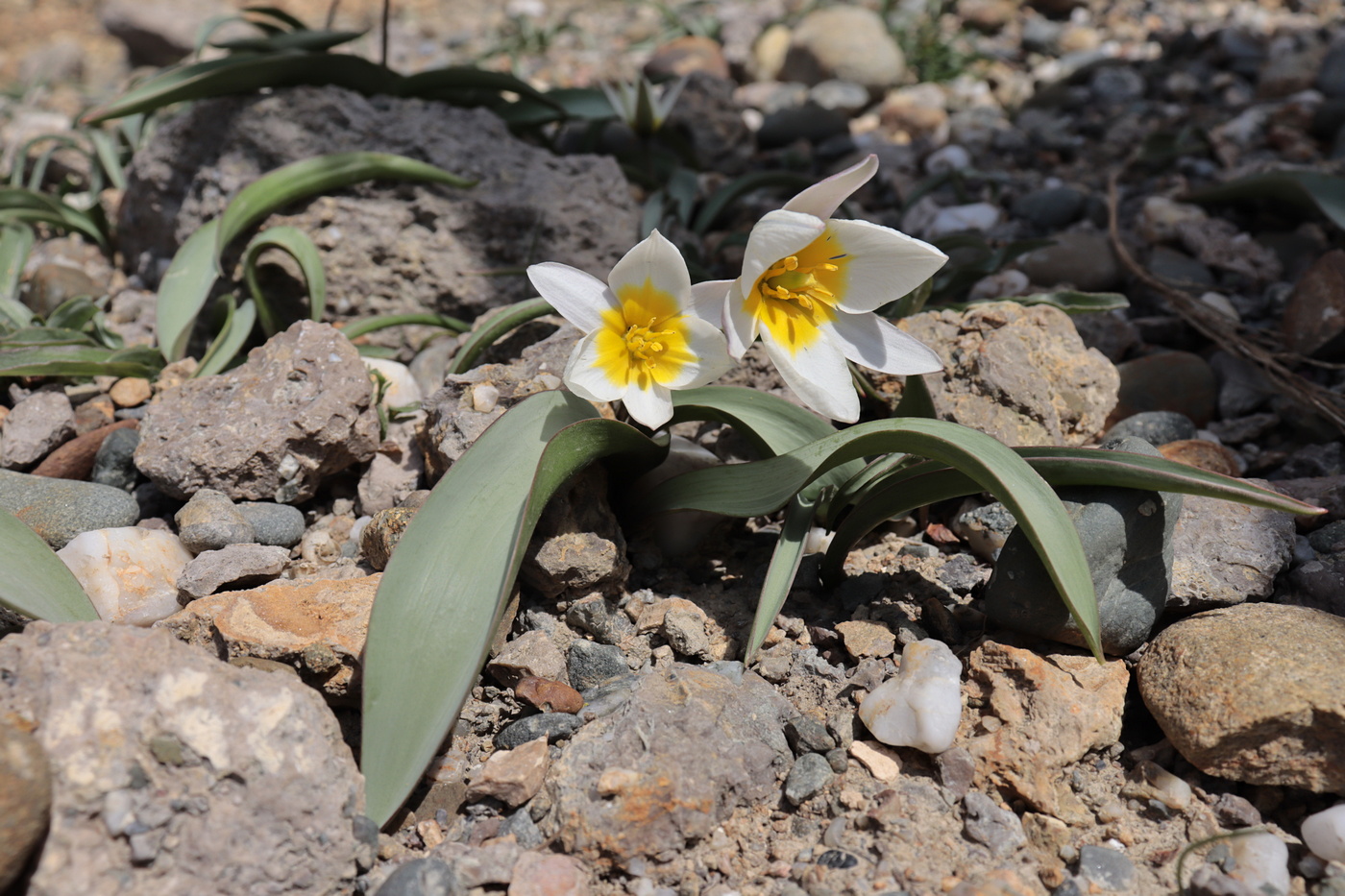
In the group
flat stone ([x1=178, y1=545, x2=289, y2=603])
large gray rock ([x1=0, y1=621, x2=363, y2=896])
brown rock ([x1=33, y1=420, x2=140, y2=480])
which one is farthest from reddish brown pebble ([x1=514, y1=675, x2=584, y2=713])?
brown rock ([x1=33, y1=420, x2=140, y2=480])

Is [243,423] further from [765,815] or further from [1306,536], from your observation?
[1306,536]

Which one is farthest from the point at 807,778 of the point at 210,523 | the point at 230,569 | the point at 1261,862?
the point at 210,523

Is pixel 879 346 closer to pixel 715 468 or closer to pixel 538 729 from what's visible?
pixel 715 468

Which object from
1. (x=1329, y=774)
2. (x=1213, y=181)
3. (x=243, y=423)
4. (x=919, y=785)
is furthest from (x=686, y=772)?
(x=1213, y=181)

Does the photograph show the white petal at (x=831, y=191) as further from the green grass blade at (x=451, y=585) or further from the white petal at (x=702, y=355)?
the green grass blade at (x=451, y=585)

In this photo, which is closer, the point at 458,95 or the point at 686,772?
the point at 686,772

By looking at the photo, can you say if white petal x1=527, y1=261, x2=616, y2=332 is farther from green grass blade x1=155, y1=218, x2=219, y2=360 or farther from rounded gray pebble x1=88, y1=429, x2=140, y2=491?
green grass blade x1=155, y1=218, x2=219, y2=360

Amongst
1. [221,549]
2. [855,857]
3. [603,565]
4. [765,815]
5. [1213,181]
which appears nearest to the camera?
[855,857]
